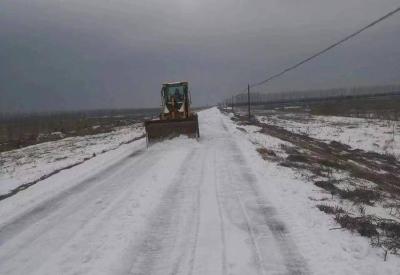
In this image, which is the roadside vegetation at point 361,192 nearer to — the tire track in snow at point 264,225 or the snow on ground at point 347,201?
the snow on ground at point 347,201

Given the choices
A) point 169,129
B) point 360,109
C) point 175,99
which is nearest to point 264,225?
point 169,129

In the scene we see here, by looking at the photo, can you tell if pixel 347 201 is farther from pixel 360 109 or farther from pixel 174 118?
pixel 360 109

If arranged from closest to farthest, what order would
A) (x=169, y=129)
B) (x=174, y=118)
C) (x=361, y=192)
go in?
1. (x=361, y=192)
2. (x=169, y=129)
3. (x=174, y=118)

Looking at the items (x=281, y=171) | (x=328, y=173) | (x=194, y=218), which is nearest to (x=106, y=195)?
(x=194, y=218)

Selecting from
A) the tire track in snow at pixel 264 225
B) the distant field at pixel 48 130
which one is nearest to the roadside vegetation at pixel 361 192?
the tire track in snow at pixel 264 225

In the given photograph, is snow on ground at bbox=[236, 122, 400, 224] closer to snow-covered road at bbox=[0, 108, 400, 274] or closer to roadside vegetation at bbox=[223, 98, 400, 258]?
roadside vegetation at bbox=[223, 98, 400, 258]

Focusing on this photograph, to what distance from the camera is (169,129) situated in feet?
68.9

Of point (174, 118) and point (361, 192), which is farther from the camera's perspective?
point (174, 118)

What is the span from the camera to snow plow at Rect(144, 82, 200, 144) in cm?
2091

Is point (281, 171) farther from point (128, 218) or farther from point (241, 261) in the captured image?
point (241, 261)

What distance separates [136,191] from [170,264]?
14.8 feet

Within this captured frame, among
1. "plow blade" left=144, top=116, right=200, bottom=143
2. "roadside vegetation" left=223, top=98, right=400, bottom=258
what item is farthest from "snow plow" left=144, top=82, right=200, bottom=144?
"roadside vegetation" left=223, top=98, right=400, bottom=258

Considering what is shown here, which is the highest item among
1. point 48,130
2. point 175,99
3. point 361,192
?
point 175,99

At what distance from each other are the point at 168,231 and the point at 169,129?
47.2ft
